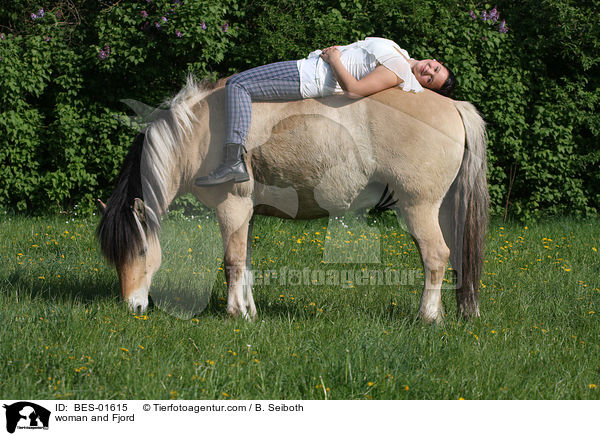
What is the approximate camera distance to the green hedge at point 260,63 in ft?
24.9

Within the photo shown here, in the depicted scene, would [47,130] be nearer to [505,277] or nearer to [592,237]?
[505,277]

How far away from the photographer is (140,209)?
4062 mm

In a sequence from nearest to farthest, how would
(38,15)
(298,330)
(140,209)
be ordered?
(298,330) → (140,209) → (38,15)

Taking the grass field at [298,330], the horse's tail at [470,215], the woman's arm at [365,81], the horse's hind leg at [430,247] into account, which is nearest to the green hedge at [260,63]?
the grass field at [298,330]

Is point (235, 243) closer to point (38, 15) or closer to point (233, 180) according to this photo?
point (233, 180)

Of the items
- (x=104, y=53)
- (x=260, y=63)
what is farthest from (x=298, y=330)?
(x=104, y=53)

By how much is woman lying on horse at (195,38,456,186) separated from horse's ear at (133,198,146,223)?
42cm

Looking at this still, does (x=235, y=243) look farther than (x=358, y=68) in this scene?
Yes

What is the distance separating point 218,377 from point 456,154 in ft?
7.72

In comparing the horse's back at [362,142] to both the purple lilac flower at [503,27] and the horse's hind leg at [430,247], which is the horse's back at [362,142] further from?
the purple lilac flower at [503,27]

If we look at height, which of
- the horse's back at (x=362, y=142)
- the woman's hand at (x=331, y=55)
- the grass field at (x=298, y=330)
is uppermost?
the woman's hand at (x=331, y=55)

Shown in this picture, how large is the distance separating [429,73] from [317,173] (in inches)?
45.6
